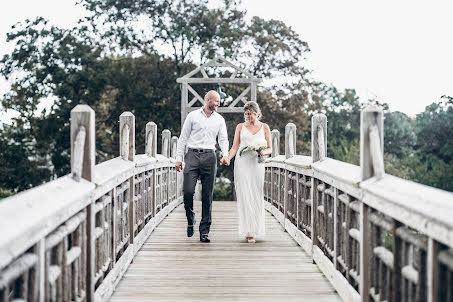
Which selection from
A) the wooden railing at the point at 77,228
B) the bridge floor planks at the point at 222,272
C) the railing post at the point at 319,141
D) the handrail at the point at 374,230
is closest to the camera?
the wooden railing at the point at 77,228

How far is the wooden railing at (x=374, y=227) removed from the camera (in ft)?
8.55

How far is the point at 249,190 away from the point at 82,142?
3.50m

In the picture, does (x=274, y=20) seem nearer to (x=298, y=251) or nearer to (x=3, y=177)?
(x=3, y=177)

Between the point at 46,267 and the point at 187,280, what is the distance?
2425 mm

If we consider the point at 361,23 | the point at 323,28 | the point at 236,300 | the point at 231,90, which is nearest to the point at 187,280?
the point at 236,300

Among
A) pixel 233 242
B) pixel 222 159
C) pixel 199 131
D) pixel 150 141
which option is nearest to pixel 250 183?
pixel 222 159

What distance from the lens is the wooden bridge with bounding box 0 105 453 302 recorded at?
2.65m

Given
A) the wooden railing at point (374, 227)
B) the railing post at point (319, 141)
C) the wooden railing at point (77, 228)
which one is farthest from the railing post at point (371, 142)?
the railing post at point (319, 141)

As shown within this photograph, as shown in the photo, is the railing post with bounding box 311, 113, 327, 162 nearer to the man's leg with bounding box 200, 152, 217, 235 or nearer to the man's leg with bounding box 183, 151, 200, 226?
the man's leg with bounding box 200, 152, 217, 235

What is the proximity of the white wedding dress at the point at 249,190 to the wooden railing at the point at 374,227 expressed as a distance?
2.21 feet

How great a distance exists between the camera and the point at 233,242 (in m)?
7.29

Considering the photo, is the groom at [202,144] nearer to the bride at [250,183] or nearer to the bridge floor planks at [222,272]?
the bride at [250,183]

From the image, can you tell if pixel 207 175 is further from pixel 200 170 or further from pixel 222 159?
pixel 222 159

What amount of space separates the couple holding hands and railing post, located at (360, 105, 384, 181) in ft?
9.82
